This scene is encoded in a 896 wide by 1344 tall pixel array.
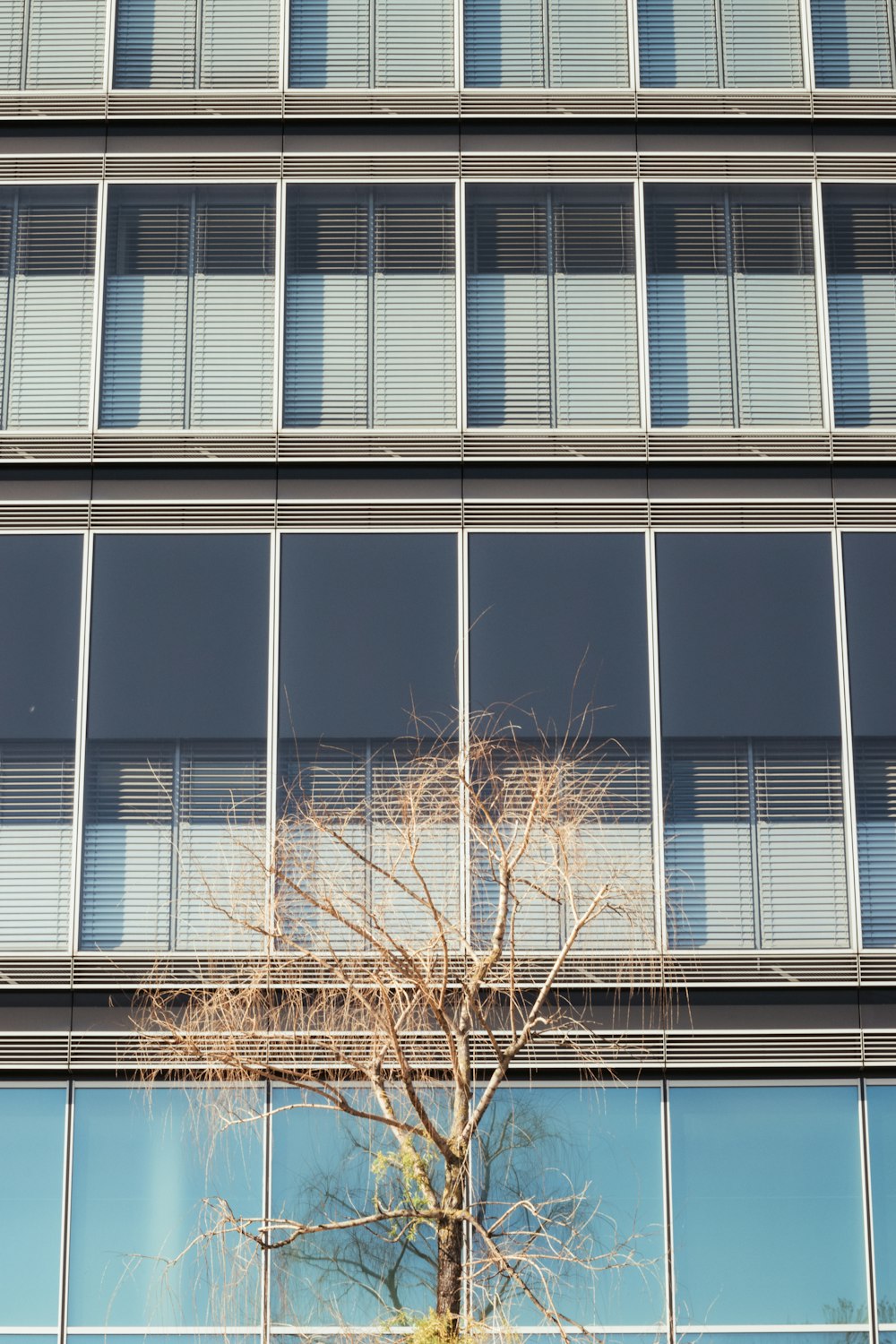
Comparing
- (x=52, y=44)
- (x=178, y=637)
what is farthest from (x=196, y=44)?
(x=178, y=637)

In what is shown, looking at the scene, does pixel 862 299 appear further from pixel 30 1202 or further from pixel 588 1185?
pixel 30 1202

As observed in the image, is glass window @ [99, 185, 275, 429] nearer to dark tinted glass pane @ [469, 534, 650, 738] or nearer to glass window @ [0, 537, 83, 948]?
glass window @ [0, 537, 83, 948]

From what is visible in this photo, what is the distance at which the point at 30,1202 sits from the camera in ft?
43.4

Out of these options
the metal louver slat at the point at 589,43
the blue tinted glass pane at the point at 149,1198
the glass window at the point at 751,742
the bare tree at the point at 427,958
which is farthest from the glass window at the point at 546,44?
the blue tinted glass pane at the point at 149,1198

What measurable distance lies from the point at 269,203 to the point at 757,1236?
1009 centimetres

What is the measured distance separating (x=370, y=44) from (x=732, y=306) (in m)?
4.32

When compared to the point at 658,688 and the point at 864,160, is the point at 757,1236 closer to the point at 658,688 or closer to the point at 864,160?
the point at 658,688

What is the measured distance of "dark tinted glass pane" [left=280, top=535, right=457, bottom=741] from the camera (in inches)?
559

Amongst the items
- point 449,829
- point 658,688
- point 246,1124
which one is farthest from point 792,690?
point 246,1124

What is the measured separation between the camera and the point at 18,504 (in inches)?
580

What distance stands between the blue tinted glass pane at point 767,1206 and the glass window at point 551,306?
242 inches

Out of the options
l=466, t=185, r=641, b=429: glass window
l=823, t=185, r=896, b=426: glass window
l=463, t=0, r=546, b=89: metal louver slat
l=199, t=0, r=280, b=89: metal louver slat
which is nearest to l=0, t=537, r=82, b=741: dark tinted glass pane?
l=466, t=185, r=641, b=429: glass window

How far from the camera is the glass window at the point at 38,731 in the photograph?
13875 millimetres

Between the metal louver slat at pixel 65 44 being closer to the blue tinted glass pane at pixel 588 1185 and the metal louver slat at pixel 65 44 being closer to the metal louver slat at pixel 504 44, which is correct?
the metal louver slat at pixel 504 44
